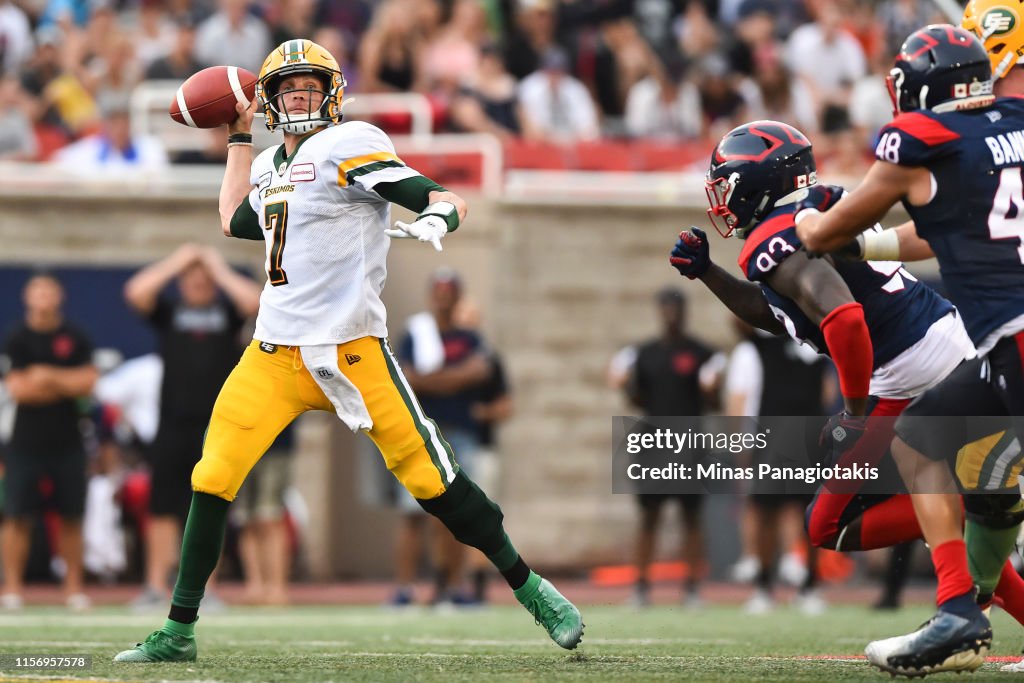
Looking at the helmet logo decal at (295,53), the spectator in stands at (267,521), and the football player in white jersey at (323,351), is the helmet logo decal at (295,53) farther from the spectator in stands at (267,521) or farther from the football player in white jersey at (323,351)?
the spectator in stands at (267,521)

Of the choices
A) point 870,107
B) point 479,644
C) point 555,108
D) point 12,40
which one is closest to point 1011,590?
point 479,644

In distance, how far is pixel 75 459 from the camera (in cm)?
992

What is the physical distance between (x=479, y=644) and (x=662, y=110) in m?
7.96

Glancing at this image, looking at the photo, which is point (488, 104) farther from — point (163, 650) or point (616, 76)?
point (163, 650)

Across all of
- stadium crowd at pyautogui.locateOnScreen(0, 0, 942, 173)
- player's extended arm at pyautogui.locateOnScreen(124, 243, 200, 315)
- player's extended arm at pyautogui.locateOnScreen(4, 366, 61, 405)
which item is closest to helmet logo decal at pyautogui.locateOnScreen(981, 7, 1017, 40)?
player's extended arm at pyautogui.locateOnScreen(124, 243, 200, 315)

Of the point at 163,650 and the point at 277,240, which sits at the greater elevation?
the point at 277,240

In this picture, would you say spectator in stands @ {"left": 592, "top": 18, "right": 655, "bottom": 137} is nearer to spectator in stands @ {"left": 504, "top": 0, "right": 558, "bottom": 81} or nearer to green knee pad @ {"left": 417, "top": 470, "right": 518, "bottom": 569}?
spectator in stands @ {"left": 504, "top": 0, "right": 558, "bottom": 81}

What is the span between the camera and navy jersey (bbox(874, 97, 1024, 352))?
454 centimetres

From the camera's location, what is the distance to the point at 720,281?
220 inches

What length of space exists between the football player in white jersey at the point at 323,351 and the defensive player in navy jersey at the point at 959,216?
1.25m

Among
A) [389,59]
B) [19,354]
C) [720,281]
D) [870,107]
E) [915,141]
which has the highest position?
[389,59]

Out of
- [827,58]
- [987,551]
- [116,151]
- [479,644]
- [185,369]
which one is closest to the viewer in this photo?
[987,551]

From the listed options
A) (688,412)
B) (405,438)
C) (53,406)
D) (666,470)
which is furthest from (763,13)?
(405,438)

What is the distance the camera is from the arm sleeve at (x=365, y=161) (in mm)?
5180
